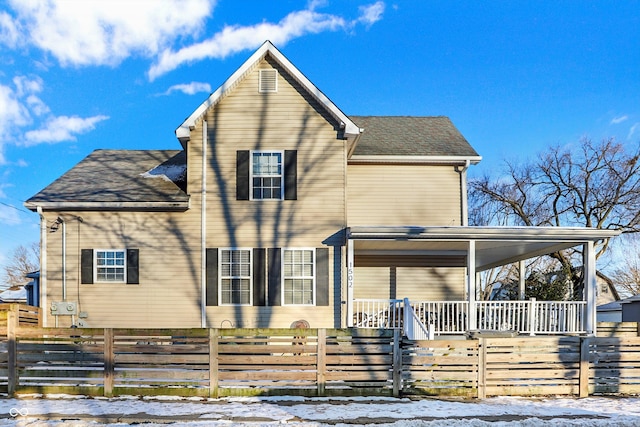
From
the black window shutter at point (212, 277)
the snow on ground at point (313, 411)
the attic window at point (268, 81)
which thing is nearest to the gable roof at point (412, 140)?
the attic window at point (268, 81)

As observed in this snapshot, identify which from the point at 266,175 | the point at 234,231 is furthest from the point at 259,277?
the point at 266,175

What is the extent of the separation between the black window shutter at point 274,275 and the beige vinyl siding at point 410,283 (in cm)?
299

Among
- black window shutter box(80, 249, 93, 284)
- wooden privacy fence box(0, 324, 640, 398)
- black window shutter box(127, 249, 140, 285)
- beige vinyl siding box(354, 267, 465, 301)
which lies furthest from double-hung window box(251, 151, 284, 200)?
wooden privacy fence box(0, 324, 640, 398)

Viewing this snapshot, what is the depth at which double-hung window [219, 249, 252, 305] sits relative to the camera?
44.1 feet

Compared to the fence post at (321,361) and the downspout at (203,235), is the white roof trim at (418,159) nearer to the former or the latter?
the downspout at (203,235)

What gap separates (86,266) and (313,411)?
809cm

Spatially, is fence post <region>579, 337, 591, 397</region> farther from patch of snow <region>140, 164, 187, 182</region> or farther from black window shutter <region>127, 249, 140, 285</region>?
patch of snow <region>140, 164, 187, 182</region>

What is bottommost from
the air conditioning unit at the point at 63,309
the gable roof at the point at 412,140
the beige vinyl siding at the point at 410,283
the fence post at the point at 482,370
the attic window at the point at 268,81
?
the fence post at the point at 482,370

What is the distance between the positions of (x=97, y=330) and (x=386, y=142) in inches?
390

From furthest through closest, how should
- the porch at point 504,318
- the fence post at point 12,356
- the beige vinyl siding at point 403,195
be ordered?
the beige vinyl siding at point 403,195 < the porch at point 504,318 < the fence post at point 12,356

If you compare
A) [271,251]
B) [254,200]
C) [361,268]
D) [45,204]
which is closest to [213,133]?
[254,200]

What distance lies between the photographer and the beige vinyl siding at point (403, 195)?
50.6ft

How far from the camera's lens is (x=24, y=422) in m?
7.17

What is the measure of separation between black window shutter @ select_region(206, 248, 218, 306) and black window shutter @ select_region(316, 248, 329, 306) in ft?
8.07
